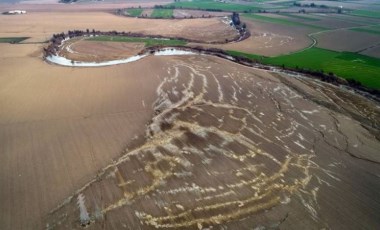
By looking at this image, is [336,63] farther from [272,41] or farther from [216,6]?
[216,6]

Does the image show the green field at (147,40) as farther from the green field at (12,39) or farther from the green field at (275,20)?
the green field at (275,20)

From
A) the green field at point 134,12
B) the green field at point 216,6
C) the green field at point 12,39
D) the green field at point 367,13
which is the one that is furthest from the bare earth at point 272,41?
the green field at point 12,39

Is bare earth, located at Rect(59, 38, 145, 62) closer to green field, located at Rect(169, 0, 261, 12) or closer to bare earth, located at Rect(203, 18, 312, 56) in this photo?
bare earth, located at Rect(203, 18, 312, 56)

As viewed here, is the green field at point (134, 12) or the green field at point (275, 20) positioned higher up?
the green field at point (134, 12)

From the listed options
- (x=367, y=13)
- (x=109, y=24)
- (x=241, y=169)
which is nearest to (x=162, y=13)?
(x=109, y=24)

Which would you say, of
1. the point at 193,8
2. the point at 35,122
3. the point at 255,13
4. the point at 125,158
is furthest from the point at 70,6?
the point at 125,158

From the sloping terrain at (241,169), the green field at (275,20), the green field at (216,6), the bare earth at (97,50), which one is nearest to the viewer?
the sloping terrain at (241,169)
